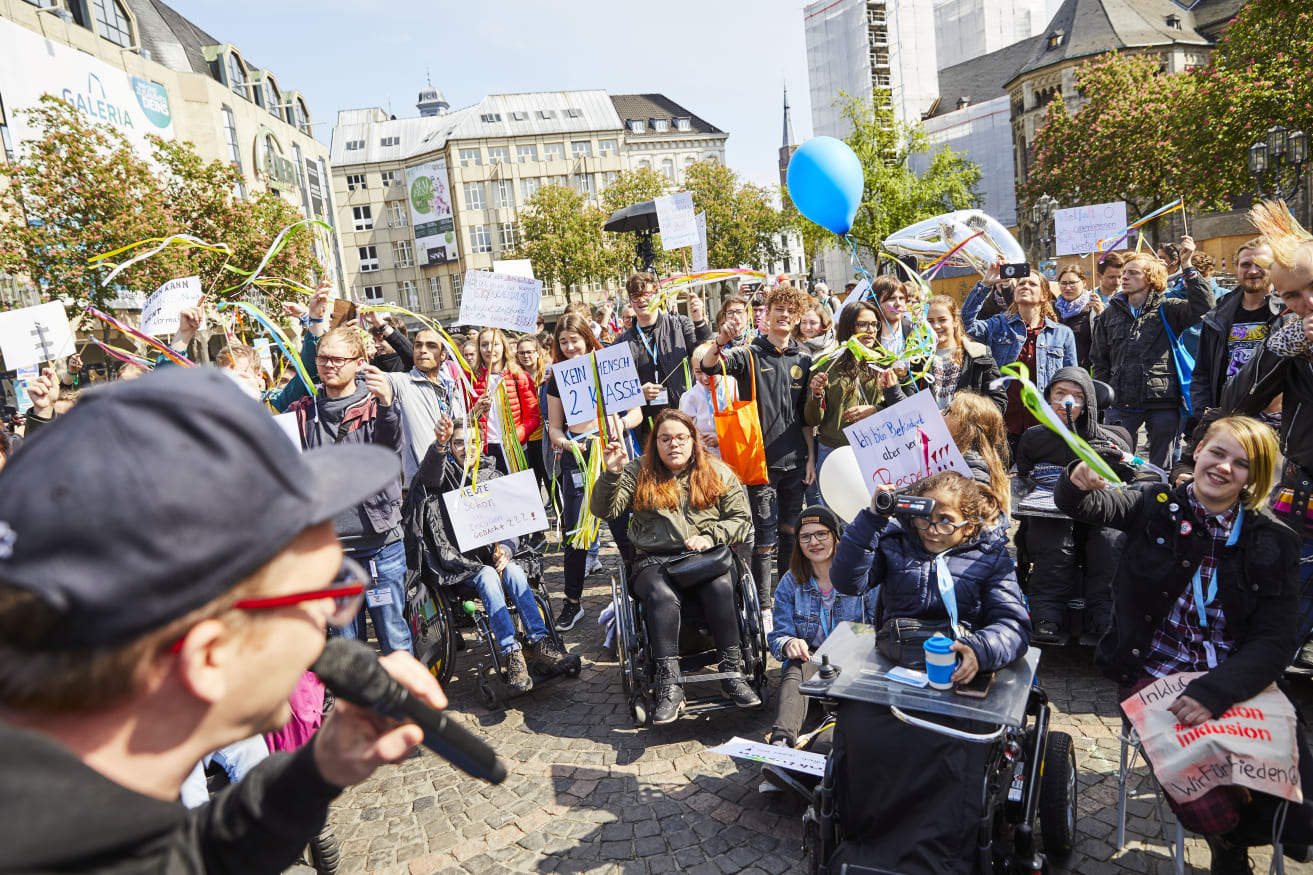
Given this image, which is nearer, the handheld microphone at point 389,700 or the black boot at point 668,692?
the handheld microphone at point 389,700

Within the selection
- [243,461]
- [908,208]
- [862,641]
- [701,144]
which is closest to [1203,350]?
[862,641]

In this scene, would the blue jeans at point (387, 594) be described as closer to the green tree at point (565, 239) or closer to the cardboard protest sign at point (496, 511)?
the cardboard protest sign at point (496, 511)

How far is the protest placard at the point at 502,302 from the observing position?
6.29 metres

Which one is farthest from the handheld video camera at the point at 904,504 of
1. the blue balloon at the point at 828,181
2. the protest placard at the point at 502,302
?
the blue balloon at the point at 828,181

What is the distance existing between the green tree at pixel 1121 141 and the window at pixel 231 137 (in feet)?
A: 111

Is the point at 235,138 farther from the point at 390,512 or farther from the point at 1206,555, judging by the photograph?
the point at 1206,555

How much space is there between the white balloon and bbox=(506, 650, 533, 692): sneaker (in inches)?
79.2

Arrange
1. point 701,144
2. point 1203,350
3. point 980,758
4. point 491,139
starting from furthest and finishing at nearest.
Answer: point 701,144
point 491,139
point 1203,350
point 980,758

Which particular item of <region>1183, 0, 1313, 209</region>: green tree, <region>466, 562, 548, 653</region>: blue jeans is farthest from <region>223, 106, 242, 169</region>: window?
<region>466, 562, 548, 653</region>: blue jeans

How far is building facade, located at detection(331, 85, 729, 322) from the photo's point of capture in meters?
60.9

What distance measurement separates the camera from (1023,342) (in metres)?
6.47

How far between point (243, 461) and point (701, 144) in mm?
75331

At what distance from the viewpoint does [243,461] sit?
95 cm

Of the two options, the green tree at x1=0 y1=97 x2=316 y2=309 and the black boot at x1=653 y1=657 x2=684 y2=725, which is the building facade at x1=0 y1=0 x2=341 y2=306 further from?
the black boot at x1=653 y1=657 x2=684 y2=725
